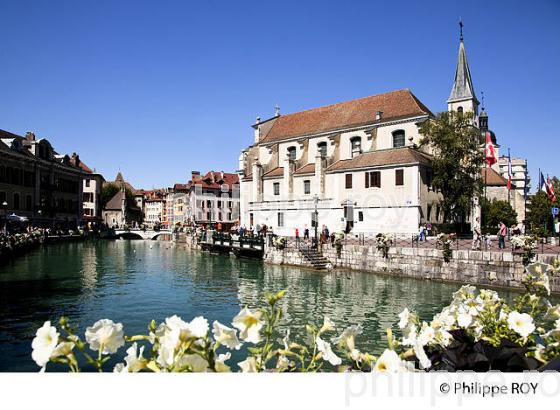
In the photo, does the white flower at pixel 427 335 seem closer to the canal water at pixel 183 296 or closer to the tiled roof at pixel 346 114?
the canal water at pixel 183 296

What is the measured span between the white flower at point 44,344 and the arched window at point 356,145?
124ft

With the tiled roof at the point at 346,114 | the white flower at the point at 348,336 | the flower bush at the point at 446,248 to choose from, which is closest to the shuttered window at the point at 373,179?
the tiled roof at the point at 346,114

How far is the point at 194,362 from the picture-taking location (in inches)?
68.7

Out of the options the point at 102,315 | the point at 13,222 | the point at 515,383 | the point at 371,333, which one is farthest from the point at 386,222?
the point at 13,222

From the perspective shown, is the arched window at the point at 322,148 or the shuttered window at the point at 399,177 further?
the arched window at the point at 322,148

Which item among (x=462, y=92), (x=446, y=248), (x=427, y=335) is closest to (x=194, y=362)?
(x=427, y=335)

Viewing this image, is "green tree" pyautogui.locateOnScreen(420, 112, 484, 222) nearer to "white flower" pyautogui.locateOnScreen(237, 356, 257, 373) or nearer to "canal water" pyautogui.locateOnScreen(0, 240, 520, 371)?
"canal water" pyautogui.locateOnScreen(0, 240, 520, 371)

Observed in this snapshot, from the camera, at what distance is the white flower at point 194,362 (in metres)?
1.73

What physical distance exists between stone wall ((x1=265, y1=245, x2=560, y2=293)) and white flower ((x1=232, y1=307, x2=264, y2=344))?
16726 mm

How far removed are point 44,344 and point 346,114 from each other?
4222cm

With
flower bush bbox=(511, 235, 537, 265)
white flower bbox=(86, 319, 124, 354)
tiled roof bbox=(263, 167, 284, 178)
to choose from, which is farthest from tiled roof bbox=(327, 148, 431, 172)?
white flower bbox=(86, 319, 124, 354)

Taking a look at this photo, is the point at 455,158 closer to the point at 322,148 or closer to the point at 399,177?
the point at 399,177

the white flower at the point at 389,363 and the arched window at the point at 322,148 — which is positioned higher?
the arched window at the point at 322,148

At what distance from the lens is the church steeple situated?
41312 millimetres
